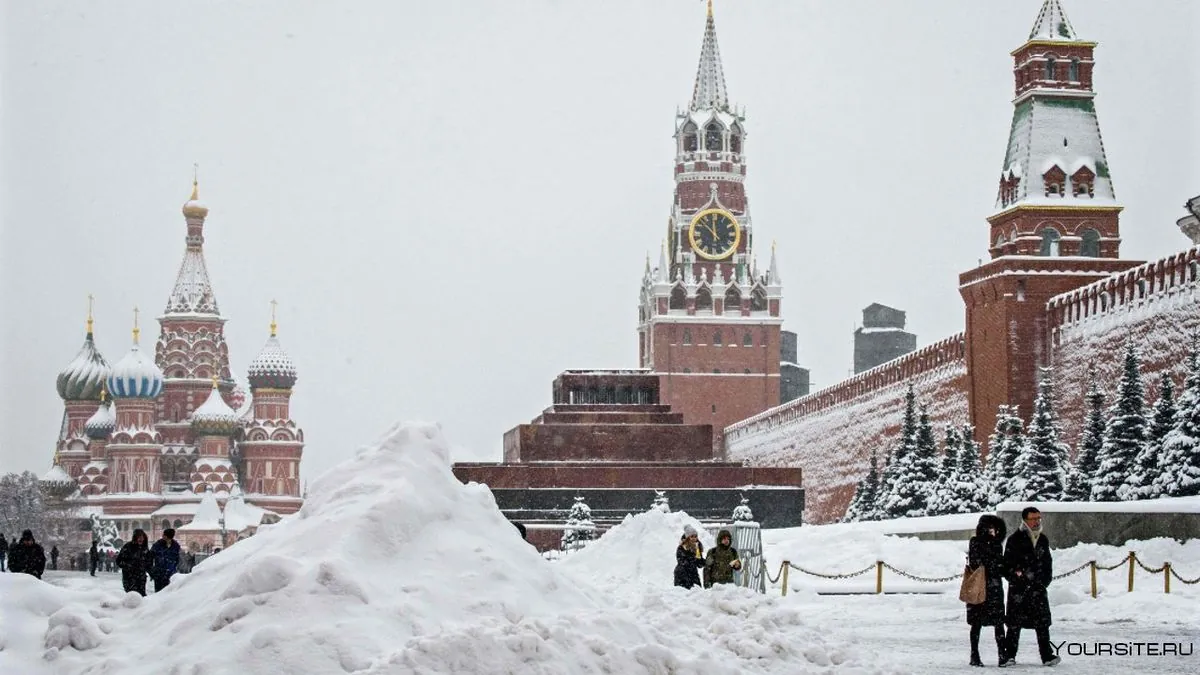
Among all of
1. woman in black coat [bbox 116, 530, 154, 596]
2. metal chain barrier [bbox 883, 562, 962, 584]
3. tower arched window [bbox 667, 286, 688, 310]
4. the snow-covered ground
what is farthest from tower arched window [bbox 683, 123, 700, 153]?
the snow-covered ground

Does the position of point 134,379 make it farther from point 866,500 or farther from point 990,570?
point 990,570

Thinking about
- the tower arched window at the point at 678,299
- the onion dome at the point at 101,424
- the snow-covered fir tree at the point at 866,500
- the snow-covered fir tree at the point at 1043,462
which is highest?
the tower arched window at the point at 678,299

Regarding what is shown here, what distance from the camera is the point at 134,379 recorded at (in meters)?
94.1

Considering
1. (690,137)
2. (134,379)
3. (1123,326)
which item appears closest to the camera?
(1123,326)

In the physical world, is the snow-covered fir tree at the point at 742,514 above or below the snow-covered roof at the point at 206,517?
above

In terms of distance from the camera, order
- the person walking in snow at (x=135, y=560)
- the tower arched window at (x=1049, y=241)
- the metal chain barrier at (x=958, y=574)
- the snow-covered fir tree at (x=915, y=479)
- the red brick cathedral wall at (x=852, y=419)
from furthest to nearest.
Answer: the red brick cathedral wall at (x=852, y=419)
the tower arched window at (x=1049, y=241)
the snow-covered fir tree at (x=915, y=479)
the metal chain barrier at (x=958, y=574)
the person walking in snow at (x=135, y=560)

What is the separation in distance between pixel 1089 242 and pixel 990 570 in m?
27.3

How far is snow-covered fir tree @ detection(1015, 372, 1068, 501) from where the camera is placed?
2902 centimetres

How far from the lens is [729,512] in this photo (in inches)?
1672

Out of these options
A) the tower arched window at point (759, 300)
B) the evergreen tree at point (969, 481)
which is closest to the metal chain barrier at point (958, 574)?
the evergreen tree at point (969, 481)

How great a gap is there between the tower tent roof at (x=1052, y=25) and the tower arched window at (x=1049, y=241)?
3.84m

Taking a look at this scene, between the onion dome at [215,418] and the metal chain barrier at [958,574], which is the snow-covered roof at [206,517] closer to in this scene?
the onion dome at [215,418]

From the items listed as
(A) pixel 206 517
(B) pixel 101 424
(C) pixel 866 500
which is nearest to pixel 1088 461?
(C) pixel 866 500

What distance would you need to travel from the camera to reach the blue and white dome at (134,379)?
3693 inches
